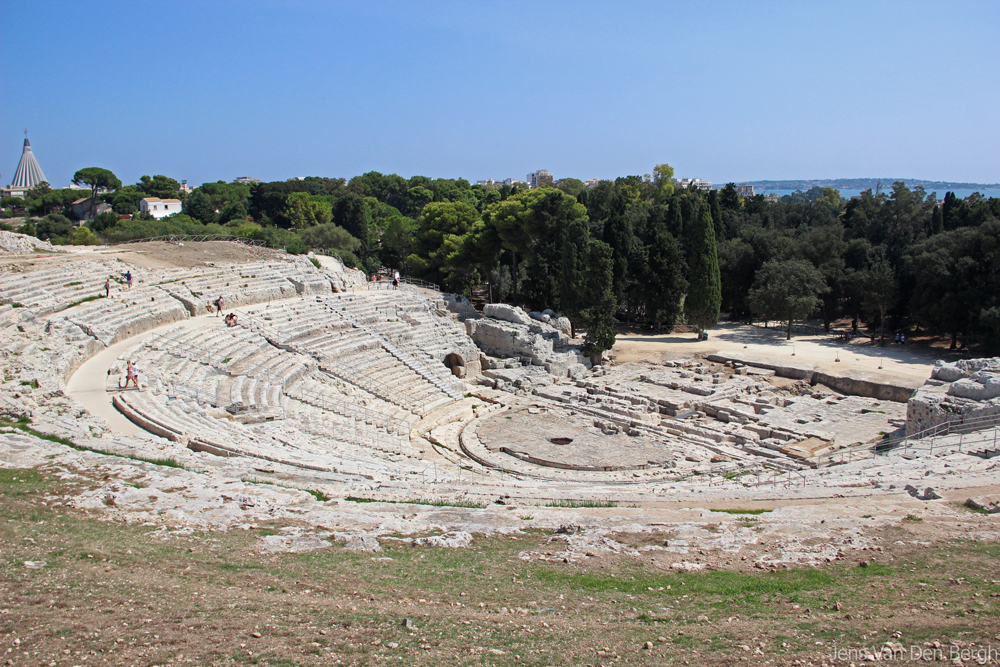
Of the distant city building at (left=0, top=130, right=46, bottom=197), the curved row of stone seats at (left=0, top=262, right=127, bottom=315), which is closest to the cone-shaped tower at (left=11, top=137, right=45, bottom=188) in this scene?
the distant city building at (left=0, top=130, right=46, bottom=197)

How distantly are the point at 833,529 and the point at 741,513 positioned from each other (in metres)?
1.61

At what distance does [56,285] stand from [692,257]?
3014 centimetres

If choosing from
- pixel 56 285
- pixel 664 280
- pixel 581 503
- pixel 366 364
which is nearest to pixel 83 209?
pixel 56 285

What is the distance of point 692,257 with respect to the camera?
1458 inches

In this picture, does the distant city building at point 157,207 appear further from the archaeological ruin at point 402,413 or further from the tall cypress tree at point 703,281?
the tall cypress tree at point 703,281

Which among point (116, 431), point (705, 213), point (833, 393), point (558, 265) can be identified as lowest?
point (833, 393)

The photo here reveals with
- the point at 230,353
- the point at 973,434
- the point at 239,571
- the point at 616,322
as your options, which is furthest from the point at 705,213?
the point at 239,571

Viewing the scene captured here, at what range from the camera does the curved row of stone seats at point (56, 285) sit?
20.9 meters

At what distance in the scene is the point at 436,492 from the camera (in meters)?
12.4

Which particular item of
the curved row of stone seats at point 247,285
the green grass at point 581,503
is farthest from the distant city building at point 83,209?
the green grass at point 581,503

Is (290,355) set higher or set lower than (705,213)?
lower

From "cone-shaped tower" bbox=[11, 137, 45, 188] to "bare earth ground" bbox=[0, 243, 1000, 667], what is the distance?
127 meters

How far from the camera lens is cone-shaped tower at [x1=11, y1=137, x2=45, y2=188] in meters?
111

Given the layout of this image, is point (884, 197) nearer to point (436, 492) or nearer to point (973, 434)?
point (973, 434)
